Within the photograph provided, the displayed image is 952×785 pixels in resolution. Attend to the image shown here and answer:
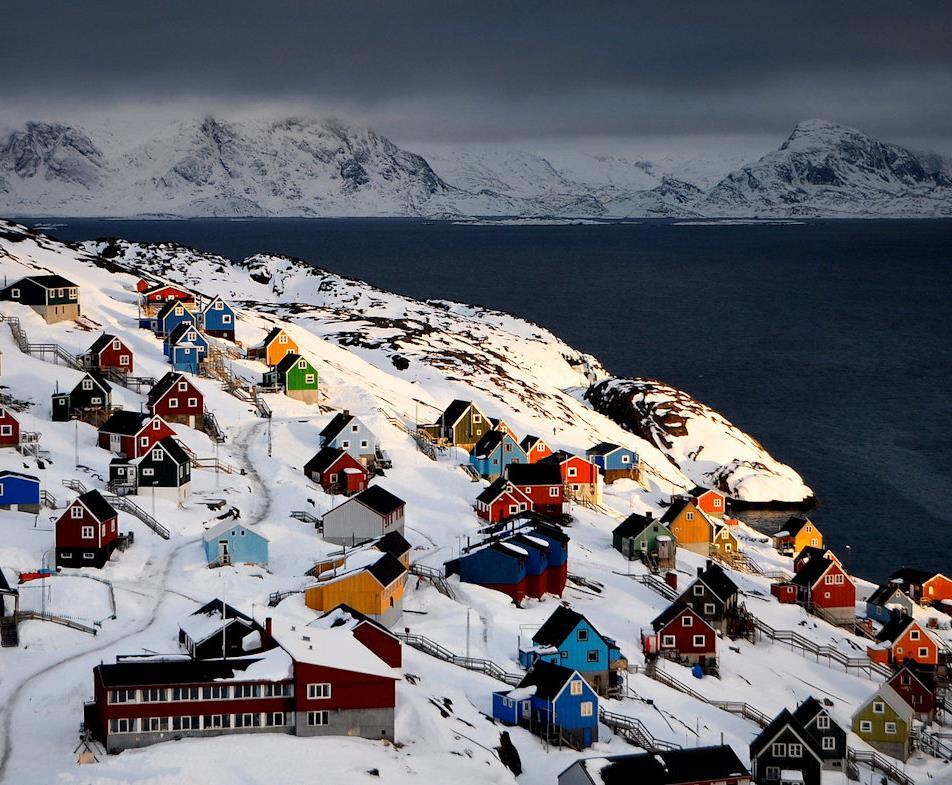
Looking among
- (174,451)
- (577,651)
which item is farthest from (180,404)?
(577,651)

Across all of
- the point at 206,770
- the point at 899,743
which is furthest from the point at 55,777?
the point at 899,743

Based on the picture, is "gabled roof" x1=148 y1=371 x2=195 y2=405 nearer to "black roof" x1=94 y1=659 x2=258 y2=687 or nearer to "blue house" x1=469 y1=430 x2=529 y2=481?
"blue house" x1=469 y1=430 x2=529 y2=481

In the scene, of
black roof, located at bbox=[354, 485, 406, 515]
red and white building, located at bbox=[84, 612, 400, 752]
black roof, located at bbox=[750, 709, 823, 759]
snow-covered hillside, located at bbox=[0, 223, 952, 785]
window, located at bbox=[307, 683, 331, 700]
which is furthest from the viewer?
black roof, located at bbox=[354, 485, 406, 515]

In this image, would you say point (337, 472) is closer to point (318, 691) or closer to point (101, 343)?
point (101, 343)

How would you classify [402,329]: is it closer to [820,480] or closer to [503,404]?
[503,404]

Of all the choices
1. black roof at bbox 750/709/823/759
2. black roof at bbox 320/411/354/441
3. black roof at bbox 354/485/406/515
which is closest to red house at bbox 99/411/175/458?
black roof at bbox 320/411/354/441

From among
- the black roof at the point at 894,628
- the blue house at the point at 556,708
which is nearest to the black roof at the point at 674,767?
the blue house at the point at 556,708
